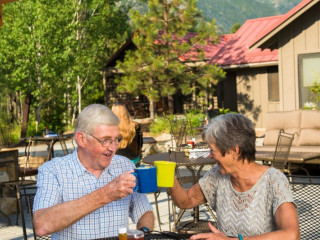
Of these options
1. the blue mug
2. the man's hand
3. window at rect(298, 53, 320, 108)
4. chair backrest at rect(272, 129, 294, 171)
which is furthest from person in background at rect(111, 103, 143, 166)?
window at rect(298, 53, 320, 108)

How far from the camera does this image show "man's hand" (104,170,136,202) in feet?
7.59

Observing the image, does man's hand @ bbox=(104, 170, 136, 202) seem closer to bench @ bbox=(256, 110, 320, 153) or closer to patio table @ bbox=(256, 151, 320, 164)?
patio table @ bbox=(256, 151, 320, 164)

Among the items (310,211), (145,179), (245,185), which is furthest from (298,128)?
(145,179)

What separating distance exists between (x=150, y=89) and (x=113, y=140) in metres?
17.4

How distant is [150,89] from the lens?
65.7 feet

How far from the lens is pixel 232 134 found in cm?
267

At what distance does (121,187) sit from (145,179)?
0.19 metres

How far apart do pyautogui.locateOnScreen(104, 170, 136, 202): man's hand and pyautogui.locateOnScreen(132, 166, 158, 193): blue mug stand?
11cm

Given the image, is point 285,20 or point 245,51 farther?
point 245,51

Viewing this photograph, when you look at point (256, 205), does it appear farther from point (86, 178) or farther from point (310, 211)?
point (86, 178)

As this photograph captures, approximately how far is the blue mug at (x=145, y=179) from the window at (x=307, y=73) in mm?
11491

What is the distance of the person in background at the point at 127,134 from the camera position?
6.36 metres

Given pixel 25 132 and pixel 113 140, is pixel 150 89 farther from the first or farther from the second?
pixel 113 140

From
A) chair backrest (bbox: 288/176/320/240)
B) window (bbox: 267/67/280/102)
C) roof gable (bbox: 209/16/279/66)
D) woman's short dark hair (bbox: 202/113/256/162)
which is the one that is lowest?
chair backrest (bbox: 288/176/320/240)
